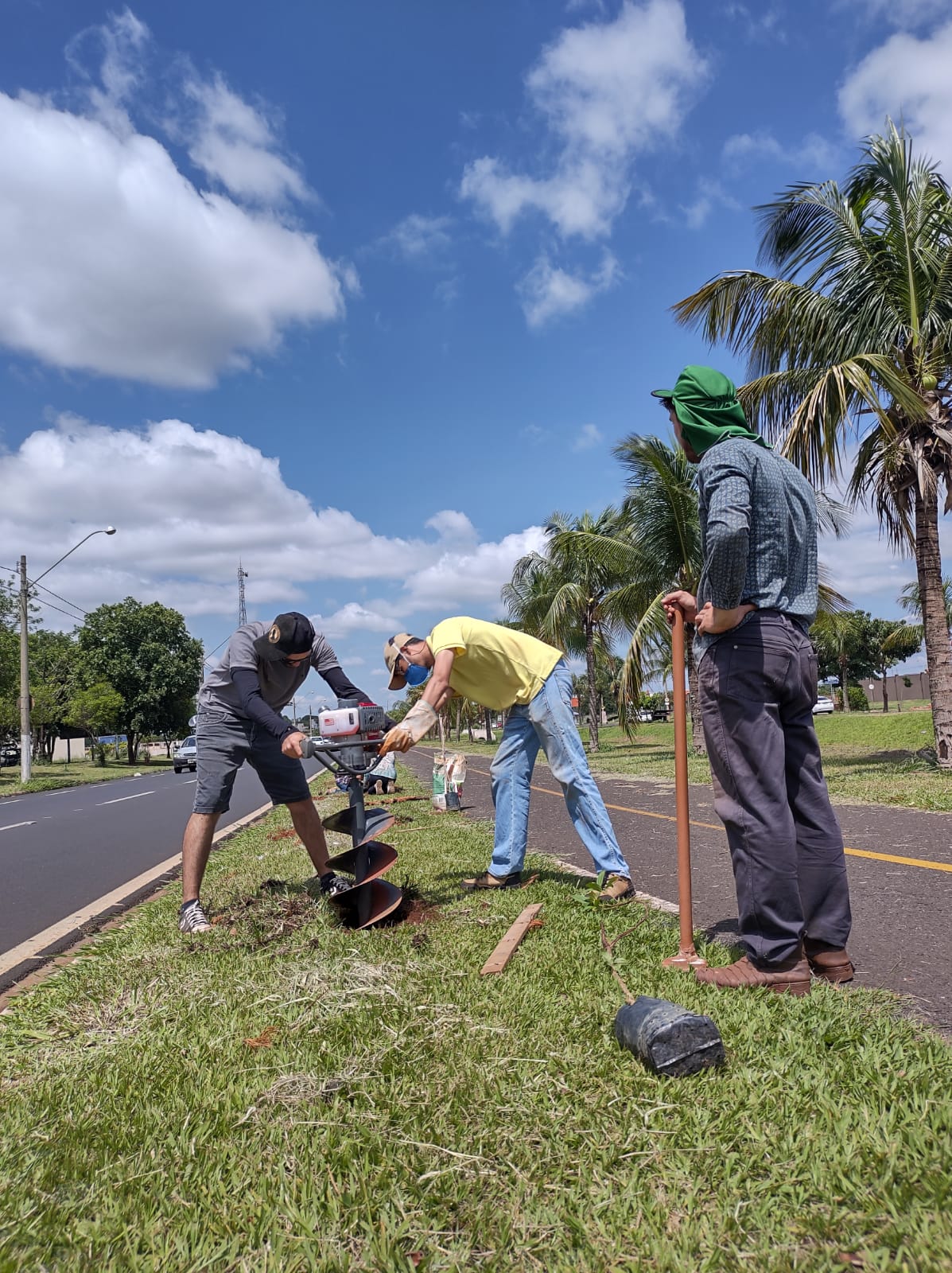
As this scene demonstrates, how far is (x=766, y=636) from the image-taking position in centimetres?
312

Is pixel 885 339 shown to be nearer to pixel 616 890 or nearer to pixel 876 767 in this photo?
pixel 876 767

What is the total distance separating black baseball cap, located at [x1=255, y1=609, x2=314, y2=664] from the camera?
4621mm

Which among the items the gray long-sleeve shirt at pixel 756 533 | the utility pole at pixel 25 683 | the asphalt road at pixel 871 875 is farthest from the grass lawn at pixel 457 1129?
the utility pole at pixel 25 683

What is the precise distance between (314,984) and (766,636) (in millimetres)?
2076

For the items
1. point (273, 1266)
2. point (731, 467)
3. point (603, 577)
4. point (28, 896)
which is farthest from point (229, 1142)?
point (603, 577)

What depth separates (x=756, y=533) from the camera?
127 inches

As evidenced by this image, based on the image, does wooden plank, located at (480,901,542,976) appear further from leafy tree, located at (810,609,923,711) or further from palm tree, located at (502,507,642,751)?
leafy tree, located at (810,609,923,711)

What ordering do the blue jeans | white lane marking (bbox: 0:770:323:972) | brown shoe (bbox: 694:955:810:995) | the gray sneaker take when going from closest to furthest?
brown shoe (bbox: 694:955:810:995), the gray sneaker, white lane marking (bbox: 0:770:323:972), the blue jeans

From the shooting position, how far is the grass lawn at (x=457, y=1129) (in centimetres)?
167

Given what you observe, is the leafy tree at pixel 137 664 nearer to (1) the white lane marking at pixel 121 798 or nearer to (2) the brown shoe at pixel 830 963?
(1) the white lane marking at pixel 121 798

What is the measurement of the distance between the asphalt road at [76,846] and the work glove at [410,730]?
2695mm

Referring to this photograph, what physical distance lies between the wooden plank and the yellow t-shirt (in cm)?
113

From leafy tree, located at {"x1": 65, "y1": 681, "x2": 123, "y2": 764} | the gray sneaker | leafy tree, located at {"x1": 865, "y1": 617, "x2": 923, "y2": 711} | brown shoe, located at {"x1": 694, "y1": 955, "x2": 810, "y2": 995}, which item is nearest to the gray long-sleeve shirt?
brown shoe, located at {"x1": 694, "y1": 955, "x2": 810, "y2": 995}

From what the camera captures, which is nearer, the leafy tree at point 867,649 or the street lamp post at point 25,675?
the street lamp post at point 25,675
